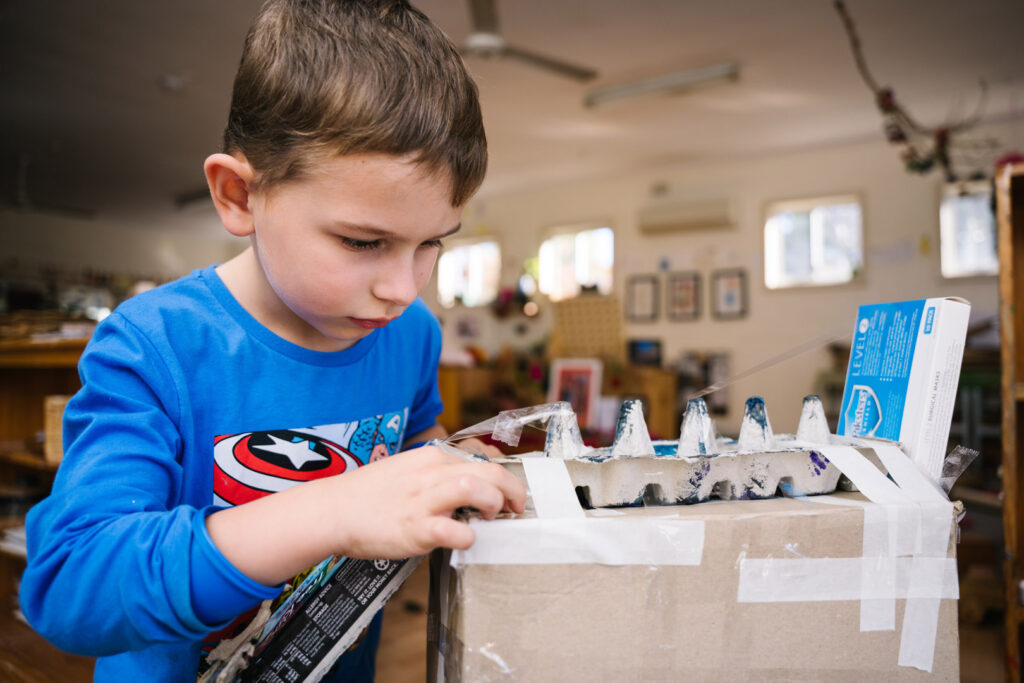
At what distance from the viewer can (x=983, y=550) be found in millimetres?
2760

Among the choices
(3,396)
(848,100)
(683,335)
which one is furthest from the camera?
(683,335)

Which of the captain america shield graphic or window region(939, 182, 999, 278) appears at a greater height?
window region(939, 182, 999, 278)

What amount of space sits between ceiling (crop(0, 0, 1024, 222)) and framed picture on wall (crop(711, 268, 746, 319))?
98 centimetres

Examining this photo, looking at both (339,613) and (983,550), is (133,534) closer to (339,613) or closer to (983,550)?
(339,613)

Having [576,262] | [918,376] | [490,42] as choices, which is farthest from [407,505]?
[576,262]

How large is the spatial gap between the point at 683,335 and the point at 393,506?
561 centimetres

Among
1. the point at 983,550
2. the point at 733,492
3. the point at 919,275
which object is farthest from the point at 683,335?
the point at 733,492

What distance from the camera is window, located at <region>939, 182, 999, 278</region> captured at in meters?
4.70

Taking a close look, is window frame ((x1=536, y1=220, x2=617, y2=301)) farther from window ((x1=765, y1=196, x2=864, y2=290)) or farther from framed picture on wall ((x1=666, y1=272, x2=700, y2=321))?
window ((x1=765, y1=196, x2=864, y2=290))

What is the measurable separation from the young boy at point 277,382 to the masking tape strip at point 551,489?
19 mm

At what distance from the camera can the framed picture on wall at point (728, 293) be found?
554cm

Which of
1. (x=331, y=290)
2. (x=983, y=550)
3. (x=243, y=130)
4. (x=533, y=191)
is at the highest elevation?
(x=533, y=191)

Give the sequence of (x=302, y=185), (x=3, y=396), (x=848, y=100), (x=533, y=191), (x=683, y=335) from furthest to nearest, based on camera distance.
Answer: (x=533, y=191) → (x=683, y=335) → (x=848, y=100) → (x=3, y=396) → (x=302, y=185)

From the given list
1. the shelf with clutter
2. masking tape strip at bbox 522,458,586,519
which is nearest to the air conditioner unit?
the shelf with clutter
